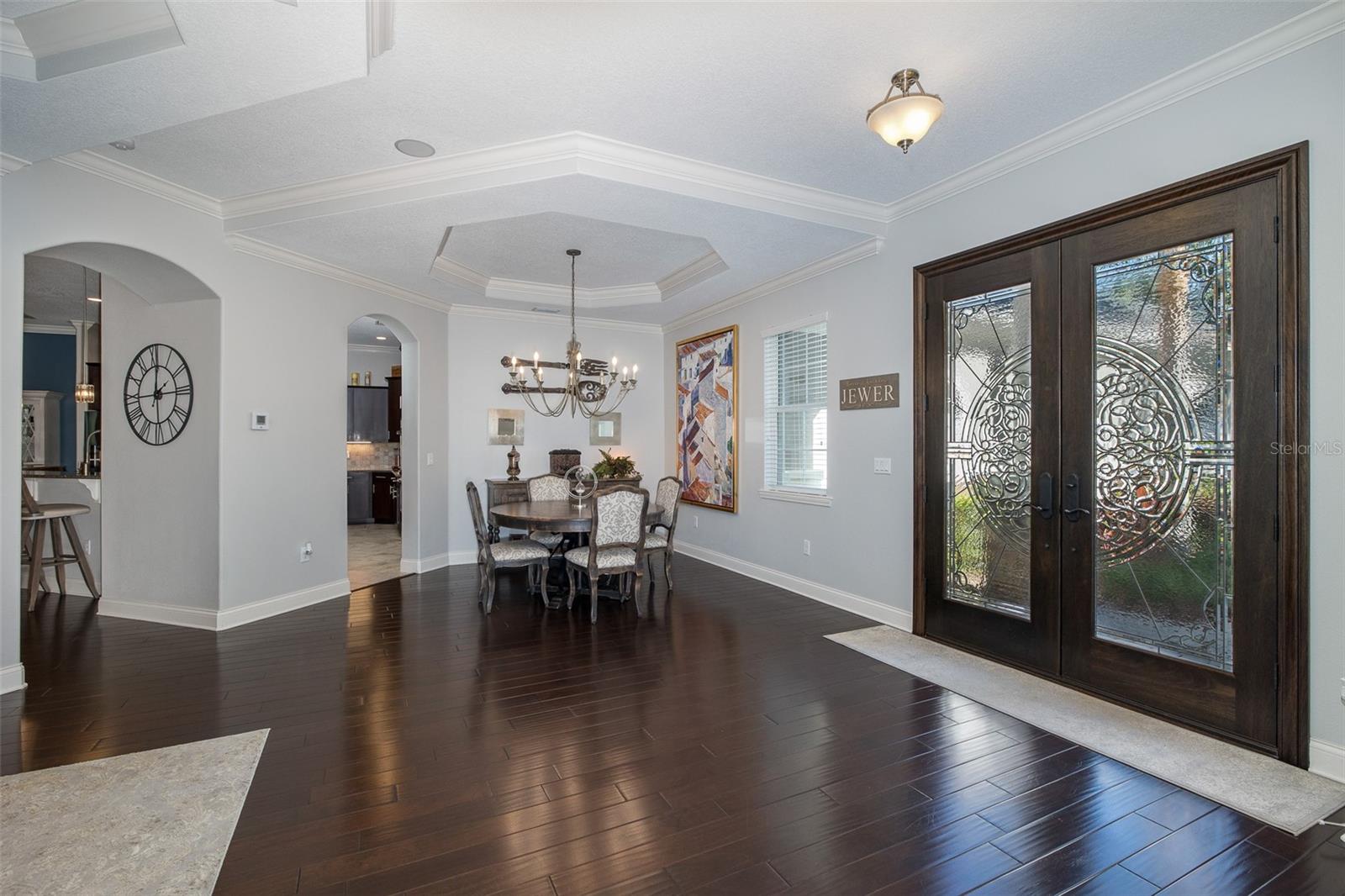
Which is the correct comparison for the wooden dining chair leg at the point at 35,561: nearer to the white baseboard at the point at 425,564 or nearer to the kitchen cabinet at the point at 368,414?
the white baseboard at the point at 425,564

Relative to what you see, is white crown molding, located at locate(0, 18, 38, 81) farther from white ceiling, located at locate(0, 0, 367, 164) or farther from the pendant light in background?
the pendant light in background

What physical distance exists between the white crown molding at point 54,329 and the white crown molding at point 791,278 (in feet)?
25.6

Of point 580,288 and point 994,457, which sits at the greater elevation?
point 580,288

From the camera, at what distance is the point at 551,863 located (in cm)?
194

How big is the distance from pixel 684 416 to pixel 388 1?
5397 millimetres

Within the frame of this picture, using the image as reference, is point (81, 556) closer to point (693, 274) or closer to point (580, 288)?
point (580, 288)

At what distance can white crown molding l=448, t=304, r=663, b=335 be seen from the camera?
6.80 m

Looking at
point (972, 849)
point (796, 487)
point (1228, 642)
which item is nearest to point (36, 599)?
point (796, 487)

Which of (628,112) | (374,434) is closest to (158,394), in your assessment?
(628,112)

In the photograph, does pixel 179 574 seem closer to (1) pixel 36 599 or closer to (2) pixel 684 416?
(1) pixel 36 599

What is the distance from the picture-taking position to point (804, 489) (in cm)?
558

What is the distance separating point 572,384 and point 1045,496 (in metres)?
3.61

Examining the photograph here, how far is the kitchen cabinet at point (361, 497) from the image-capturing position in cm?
1023

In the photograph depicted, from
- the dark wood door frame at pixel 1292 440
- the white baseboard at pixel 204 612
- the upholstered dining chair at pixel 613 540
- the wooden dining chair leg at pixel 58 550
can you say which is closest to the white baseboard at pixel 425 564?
the white baseboard at pixel 204 612
